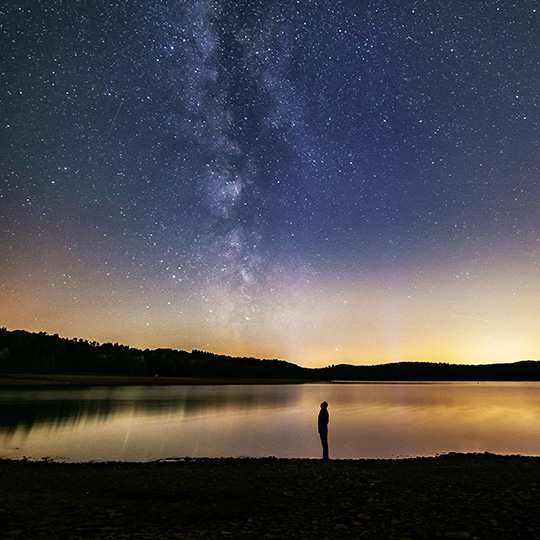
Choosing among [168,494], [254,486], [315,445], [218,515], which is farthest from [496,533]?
[315,445]

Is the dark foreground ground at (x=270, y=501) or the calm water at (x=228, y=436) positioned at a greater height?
the dark foreground ground at (x=270, y=501)

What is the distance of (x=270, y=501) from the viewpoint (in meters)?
10.8

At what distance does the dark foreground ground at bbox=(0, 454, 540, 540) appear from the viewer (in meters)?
8.37

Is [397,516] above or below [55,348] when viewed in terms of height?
below

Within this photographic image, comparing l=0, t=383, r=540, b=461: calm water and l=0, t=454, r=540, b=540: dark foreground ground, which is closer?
l=0, t=454, r=540, b=540: dark foreground ground

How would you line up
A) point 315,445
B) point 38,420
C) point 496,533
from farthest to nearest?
point 38,420
point 315,445
point 496,533

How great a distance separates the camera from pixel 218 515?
959cm

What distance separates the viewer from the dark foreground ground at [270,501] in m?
8.37

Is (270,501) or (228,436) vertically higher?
(270,501)

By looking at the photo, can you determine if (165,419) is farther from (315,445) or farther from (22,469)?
(22,469)

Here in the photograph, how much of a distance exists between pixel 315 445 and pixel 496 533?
20.6m

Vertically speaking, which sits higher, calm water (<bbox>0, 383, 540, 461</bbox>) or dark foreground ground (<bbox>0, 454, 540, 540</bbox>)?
dark foreground ground (<bbox>0, 454, 540, 540</bbox>)

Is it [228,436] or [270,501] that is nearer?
[270,501]

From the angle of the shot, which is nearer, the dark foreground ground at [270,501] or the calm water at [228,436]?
the dark foreground ground at [270,501]
